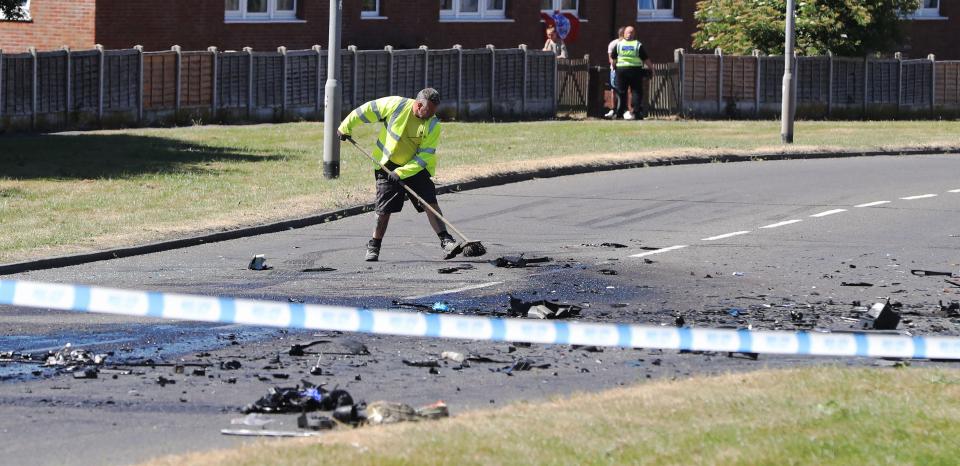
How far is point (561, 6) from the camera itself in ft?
135

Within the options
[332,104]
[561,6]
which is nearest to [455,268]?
[332,104]

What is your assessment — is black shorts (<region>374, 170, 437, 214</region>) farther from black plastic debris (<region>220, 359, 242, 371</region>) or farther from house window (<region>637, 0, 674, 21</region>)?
house window (<region>637, 0, 674, 21</region>)

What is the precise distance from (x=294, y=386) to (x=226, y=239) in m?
7.68

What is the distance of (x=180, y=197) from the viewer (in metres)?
19.6

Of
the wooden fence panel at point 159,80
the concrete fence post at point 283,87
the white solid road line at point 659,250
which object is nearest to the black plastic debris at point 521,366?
the white solid road line at point 659,250

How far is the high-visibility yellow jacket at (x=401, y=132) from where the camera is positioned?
50.3ft

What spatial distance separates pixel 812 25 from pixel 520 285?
80.0ft

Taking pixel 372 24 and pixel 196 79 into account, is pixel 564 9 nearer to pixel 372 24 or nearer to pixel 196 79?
pixel 372 24

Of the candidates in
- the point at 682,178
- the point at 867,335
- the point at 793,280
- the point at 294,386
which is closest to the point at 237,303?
the point at 294,386

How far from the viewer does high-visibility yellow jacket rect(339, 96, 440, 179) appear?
15344 millimetres

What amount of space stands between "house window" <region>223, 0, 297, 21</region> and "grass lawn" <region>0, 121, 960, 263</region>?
5.22 meters

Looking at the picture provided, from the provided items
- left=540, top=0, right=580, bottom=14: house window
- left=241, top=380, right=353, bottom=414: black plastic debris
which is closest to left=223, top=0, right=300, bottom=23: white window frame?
left=540, top=0, right=580, bottom=14: house window

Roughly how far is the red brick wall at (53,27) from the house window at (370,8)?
285 inches

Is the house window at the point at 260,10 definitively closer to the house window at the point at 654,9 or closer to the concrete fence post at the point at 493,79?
the concrete fence post at the point at 493,79
